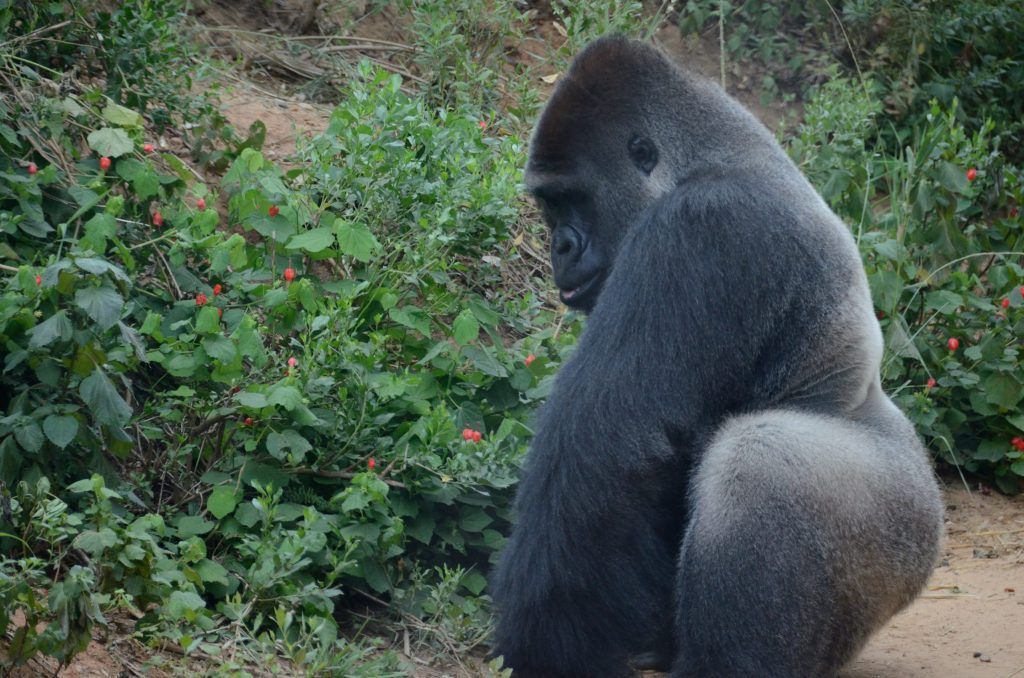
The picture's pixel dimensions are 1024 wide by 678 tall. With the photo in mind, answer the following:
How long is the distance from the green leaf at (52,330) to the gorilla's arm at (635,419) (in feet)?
4.16

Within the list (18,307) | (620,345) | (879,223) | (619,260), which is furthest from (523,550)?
(879,223)

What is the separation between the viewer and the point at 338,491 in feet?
11.4

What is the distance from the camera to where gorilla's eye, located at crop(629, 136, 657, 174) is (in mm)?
3475

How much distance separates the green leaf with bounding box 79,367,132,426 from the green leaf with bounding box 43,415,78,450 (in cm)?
9

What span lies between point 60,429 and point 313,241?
3.68ft

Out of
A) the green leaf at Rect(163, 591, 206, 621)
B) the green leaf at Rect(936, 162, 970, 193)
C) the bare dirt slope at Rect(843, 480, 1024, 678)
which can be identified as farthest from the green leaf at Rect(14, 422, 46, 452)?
the green leaf at Rect(936, 162, 970, 193)

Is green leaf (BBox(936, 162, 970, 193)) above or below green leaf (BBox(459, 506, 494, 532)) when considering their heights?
above

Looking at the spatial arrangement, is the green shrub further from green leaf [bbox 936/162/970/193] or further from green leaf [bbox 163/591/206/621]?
green leaf [bbox 163/591/206/621]

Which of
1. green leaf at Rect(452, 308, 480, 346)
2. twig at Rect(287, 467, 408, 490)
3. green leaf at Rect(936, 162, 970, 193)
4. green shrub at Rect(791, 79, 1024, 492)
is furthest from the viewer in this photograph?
green leaf at Rect(936, 162, 970, 193)

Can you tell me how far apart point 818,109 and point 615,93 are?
2533 millimetres

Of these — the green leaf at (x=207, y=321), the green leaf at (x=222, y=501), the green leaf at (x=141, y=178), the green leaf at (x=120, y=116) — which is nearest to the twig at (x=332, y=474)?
the green leaf at (x=222, y=501)

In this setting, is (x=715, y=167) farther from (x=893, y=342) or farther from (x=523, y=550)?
(x=893, y=342)

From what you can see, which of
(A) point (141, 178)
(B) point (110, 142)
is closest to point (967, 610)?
(A) point (141, 178)

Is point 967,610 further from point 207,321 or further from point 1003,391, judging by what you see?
point 207,321
